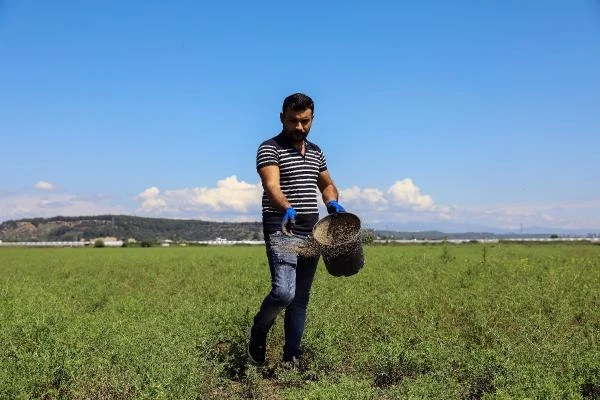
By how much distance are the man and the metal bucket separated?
6.0 inches

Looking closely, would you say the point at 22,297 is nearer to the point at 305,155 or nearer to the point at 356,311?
the point at 356,311

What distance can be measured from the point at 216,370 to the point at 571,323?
4985mm

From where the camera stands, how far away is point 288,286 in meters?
5.13

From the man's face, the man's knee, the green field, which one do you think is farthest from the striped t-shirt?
the green field

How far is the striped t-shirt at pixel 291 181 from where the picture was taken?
5.30 metres

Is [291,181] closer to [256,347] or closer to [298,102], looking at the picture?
[298,102]

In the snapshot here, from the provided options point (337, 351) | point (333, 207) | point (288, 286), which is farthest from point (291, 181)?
point (337, 351)

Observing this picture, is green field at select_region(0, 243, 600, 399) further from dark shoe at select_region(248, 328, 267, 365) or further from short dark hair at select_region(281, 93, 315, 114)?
short dark hair at select_region(281, 93, 315, 114)

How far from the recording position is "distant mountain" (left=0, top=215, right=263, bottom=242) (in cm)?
16788

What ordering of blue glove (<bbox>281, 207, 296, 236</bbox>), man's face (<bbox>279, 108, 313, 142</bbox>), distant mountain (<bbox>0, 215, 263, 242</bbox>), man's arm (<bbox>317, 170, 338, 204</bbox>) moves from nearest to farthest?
blue glove (<bbox>281, 207, 296, 236</bbox>) → man's face (<bbox>279, 108, 313, 142</bbox>) → man's arm (<bbox>317, 170, 338, 204</bbox>) → distant mountain (<bbox>0, 215, 263, 242</bbox>)

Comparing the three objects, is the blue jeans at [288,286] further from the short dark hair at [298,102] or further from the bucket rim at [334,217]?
the short dark hair at [298,102]

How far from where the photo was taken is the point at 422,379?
4773 millimetres

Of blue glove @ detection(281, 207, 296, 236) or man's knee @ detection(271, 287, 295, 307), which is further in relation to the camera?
man's knee @ detection(271, 287, 295, 307)

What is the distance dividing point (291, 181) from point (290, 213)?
0.52 metres
